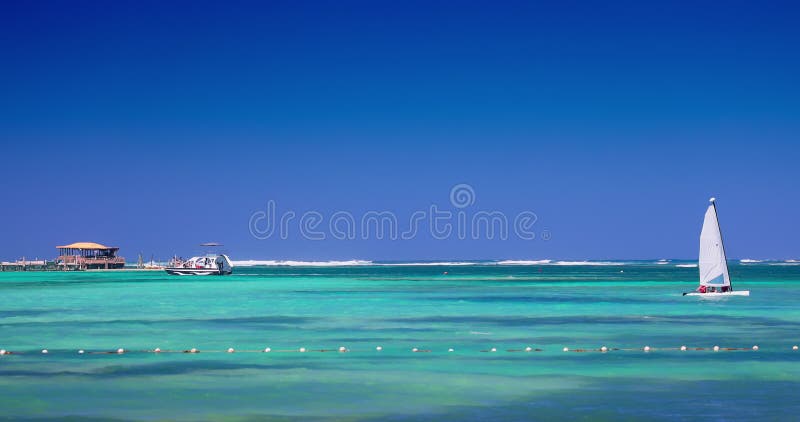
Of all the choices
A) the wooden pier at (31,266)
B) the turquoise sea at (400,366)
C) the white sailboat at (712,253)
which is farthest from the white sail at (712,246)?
the wooden pier at (31,266)

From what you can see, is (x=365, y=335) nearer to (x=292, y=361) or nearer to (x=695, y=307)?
(x=292, y=361)

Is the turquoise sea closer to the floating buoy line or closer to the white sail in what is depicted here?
the floating buoy line

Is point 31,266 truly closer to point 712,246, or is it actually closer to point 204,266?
point 204,266

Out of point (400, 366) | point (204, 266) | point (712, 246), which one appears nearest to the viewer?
point (400, 366)

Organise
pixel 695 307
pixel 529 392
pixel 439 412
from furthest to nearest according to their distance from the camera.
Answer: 1. pixel 695 307
2. pixel 529 392
3. pixel 439 412

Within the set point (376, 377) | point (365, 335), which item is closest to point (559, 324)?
point (365, 335)

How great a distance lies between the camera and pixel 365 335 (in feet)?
114

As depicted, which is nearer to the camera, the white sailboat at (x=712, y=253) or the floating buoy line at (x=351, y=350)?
the floating buoy line at (x=351, y=350)

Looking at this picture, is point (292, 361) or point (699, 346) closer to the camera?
point (292, 361)

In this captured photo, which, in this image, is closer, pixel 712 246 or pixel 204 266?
pixel 712 246

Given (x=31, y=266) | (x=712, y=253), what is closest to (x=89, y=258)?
(x=31, y=266)

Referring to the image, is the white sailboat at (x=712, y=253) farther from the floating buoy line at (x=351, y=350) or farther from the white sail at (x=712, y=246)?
the floating buoy line at (x=351, y=350)

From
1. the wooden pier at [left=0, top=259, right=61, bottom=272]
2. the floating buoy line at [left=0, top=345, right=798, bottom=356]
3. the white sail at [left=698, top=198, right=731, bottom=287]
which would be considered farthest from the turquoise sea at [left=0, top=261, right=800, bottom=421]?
the wooden pier at [left=0, top=259, right=61, bottom=272]

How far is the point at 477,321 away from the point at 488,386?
19.0m
